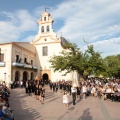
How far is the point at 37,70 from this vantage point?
43.5m

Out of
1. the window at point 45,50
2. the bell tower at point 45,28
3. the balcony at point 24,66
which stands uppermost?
the bell tower at point 45,28

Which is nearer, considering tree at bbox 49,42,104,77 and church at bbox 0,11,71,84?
tree at bbox 49,42,104,77

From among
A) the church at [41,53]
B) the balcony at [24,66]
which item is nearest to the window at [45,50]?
the church at [41,53]

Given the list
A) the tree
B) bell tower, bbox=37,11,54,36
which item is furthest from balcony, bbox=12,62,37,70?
bell tower, bbox=37,11,54,36

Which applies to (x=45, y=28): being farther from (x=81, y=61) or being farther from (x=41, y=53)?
(x=81, y=61)

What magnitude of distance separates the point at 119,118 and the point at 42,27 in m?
35.9

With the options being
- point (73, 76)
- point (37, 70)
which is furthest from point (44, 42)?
point (73, 76)

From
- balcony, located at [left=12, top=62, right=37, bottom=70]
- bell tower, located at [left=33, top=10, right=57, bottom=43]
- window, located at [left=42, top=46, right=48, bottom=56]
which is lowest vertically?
balcony, located at [left=12, top=62, right=37, bottom=70]

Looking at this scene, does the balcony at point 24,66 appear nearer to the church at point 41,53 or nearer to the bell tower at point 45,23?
the church at point 41,53

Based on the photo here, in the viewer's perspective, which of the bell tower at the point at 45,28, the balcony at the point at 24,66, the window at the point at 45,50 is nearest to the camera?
the balcony at the point at 24,66

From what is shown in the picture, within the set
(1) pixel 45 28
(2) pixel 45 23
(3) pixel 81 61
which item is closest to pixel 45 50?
(1) pixel 45 28

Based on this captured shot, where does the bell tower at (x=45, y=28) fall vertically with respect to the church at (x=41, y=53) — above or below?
above

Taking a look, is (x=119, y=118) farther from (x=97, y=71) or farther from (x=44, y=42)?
(x=44, y=42)

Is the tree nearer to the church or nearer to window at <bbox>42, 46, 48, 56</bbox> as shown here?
the church
